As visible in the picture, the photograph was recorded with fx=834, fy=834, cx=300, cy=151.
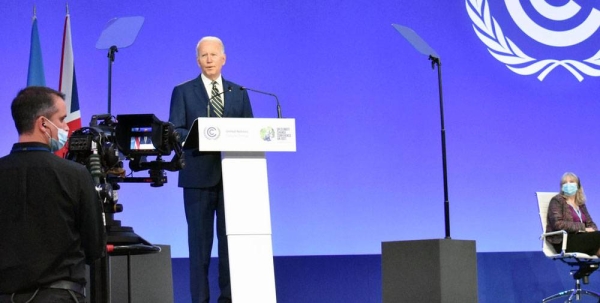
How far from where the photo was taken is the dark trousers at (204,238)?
13.6 feet

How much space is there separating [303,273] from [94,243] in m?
3.58

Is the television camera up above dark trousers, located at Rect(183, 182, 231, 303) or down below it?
above

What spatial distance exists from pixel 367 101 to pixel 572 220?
200 centimetres

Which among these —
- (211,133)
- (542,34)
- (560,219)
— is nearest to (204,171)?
(211,133)

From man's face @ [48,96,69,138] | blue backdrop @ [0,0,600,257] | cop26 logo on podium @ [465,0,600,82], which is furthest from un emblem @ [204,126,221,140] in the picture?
Result: cop26 logo on podium @ [465,0,600,82]

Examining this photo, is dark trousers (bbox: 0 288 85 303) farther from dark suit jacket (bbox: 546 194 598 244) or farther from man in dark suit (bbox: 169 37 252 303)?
dark suit jacket (bbox: 546 194 598 244)

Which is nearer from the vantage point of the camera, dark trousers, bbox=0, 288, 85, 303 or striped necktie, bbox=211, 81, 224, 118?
dark trousers, bbox=0, 288, 85, 303

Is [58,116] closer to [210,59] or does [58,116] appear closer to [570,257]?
[210,59]

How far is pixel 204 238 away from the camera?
4.26 meters

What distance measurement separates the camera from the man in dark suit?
420cm

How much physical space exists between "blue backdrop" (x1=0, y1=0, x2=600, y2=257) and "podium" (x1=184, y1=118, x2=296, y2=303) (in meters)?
2.28

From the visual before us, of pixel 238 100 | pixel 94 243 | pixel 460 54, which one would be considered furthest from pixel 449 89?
pixel 94 243

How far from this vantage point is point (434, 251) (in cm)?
507

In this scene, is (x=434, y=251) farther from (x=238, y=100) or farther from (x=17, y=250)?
(x=17, y=250)
